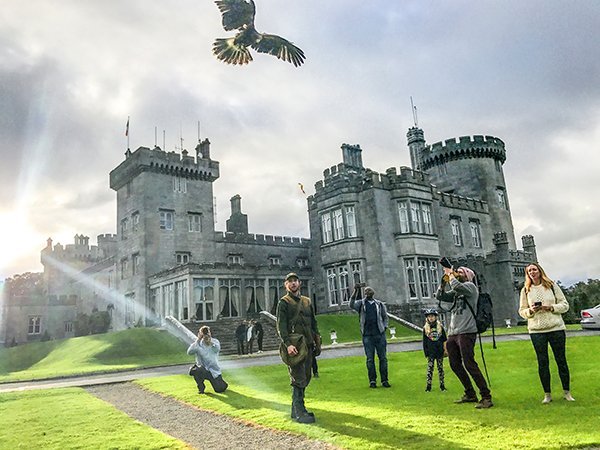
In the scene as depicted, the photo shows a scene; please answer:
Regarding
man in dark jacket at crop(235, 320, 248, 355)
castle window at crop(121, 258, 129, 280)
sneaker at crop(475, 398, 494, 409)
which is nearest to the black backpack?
sneaker at crop(475, 398, 494, 409)

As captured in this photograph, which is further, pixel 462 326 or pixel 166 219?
pixel 166 219

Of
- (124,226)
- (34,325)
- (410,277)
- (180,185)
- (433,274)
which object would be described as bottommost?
(34,325)

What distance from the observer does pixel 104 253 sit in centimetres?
6278

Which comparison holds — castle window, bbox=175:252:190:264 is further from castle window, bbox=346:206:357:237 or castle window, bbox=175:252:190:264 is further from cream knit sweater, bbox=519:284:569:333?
cream knit sweater, bbox=519:284:569:333

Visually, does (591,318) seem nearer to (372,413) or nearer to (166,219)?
(372,413)

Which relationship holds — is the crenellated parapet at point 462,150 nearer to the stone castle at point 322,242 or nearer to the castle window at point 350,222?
the stone castle at point 322,242

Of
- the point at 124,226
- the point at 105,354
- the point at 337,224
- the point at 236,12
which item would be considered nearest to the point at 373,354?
the point at 236,12

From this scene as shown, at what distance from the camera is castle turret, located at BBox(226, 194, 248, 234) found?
154 feet

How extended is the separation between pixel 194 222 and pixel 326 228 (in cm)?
1217

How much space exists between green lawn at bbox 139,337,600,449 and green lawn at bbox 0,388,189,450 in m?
1.53

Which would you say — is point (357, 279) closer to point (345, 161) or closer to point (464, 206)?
point (345, 161)

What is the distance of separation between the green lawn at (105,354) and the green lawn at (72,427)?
11314 millimetres

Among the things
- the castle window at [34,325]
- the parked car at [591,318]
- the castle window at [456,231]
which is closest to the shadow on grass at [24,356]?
the castle window at [34,325]

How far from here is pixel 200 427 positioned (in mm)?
7516
